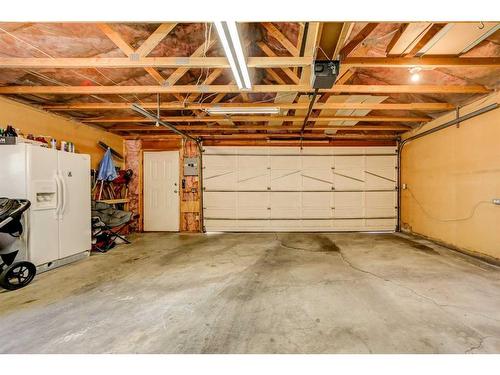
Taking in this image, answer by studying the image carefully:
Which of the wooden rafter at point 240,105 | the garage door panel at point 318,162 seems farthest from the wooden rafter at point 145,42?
the garage door panel at point 318,162

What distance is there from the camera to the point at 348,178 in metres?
6.32

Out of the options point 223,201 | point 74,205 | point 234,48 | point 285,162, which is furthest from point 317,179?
point 74,205

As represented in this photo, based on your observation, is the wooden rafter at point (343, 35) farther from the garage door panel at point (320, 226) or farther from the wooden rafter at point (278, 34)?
the garage door panel at point (320, 226)

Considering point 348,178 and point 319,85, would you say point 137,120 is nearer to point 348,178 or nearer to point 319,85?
point 319,85

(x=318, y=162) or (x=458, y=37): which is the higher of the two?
(x=458, y=37)

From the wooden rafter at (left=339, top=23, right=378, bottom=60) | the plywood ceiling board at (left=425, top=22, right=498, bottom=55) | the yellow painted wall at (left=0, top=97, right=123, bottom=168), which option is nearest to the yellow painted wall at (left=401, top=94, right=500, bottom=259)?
the plywood ceiling board at (left=425, top=22, right=498, bottom=55)

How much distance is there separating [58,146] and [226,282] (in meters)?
4.15

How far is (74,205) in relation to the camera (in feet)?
12.3

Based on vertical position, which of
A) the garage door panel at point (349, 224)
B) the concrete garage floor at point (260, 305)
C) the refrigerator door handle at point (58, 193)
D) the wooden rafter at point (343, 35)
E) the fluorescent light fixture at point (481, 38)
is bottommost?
the concrete garage floor at point (260, 305)

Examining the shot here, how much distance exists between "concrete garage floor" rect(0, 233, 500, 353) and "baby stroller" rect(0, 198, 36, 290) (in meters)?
0.15

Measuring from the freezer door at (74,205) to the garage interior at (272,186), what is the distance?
0.39 metres

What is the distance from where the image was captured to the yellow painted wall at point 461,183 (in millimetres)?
3553

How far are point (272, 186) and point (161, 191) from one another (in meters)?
3.06

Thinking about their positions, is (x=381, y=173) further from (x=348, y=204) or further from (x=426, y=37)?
(x=426, y=37)
